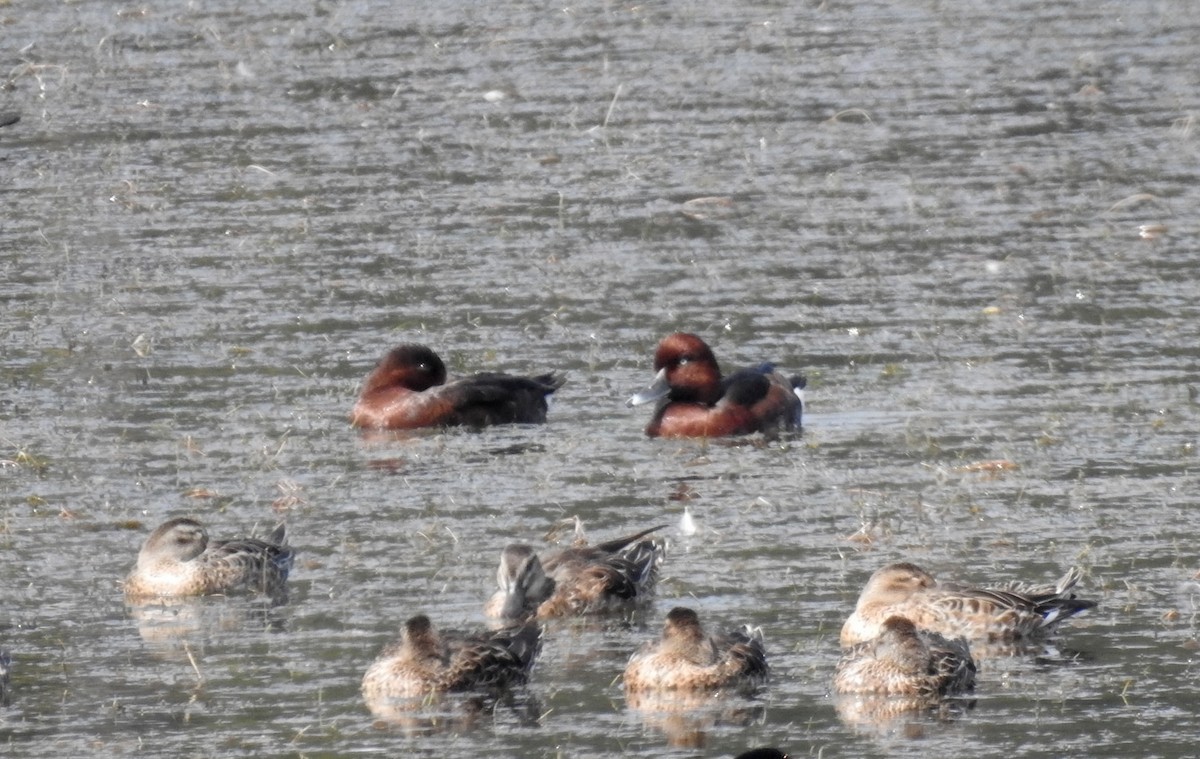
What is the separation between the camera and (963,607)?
11.4 metres

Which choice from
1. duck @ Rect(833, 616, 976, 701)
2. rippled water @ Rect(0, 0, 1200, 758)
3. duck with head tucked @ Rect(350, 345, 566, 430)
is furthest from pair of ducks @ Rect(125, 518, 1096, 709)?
duck with head tucked @ Rect(350, 345, 566, 430)

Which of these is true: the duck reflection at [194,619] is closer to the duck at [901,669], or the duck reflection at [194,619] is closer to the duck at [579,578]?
the duck at [579,578]

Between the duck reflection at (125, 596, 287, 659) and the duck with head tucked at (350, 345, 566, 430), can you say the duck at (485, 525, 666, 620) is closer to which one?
the duck reflection at (125, 596, 287, 659)

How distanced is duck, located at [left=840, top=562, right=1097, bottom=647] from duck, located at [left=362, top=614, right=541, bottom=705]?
54.5 inches

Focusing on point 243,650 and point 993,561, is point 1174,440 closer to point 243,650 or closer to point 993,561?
point 993,561

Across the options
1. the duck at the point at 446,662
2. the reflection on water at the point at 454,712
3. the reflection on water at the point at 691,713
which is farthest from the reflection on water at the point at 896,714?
the duck at the point at 446,662

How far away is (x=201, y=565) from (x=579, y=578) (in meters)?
→ 1.79

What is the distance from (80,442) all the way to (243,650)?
4.12m

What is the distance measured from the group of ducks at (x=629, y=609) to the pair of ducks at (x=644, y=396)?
2.96m

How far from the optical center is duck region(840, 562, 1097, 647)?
1106cm

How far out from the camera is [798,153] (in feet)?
79.0

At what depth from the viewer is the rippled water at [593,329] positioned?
35.7 feet

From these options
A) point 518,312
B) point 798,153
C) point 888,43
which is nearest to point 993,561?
point 518,312

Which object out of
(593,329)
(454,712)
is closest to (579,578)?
(454,712)
